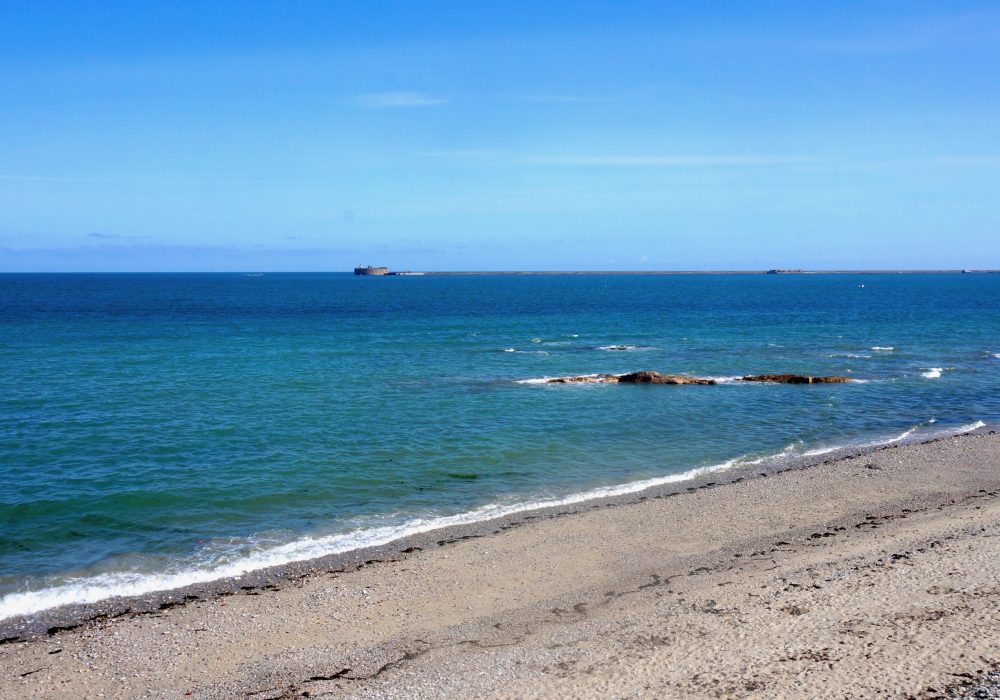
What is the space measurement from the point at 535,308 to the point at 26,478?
9579 centimetres

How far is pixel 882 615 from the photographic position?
47.8 ft

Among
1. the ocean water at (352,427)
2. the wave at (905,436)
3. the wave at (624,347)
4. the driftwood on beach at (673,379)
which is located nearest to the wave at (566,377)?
the driftwood on beach at (673,379)

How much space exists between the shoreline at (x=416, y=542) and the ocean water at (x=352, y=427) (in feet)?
1.52

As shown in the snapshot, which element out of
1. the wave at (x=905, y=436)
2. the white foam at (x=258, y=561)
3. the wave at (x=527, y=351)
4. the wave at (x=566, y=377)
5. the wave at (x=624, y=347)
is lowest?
the white foam at (x=258, y=561)

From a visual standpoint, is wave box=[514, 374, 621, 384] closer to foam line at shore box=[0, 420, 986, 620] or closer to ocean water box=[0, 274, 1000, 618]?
ocean water box=[0, 274, 1000, 618]

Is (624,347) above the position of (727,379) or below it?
above

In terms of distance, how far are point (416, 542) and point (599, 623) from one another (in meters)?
6.40

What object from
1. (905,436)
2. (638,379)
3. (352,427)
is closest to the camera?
(905,436)

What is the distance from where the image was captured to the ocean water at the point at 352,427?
20312 mm

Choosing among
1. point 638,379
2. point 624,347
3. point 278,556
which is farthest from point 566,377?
point 278,556

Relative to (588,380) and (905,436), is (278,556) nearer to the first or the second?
(905,436)

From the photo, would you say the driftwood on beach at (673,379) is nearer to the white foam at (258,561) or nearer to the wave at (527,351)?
the wave at (527,351)

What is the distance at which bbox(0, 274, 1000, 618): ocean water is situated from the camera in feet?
66.6

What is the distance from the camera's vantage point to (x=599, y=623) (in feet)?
49.0
